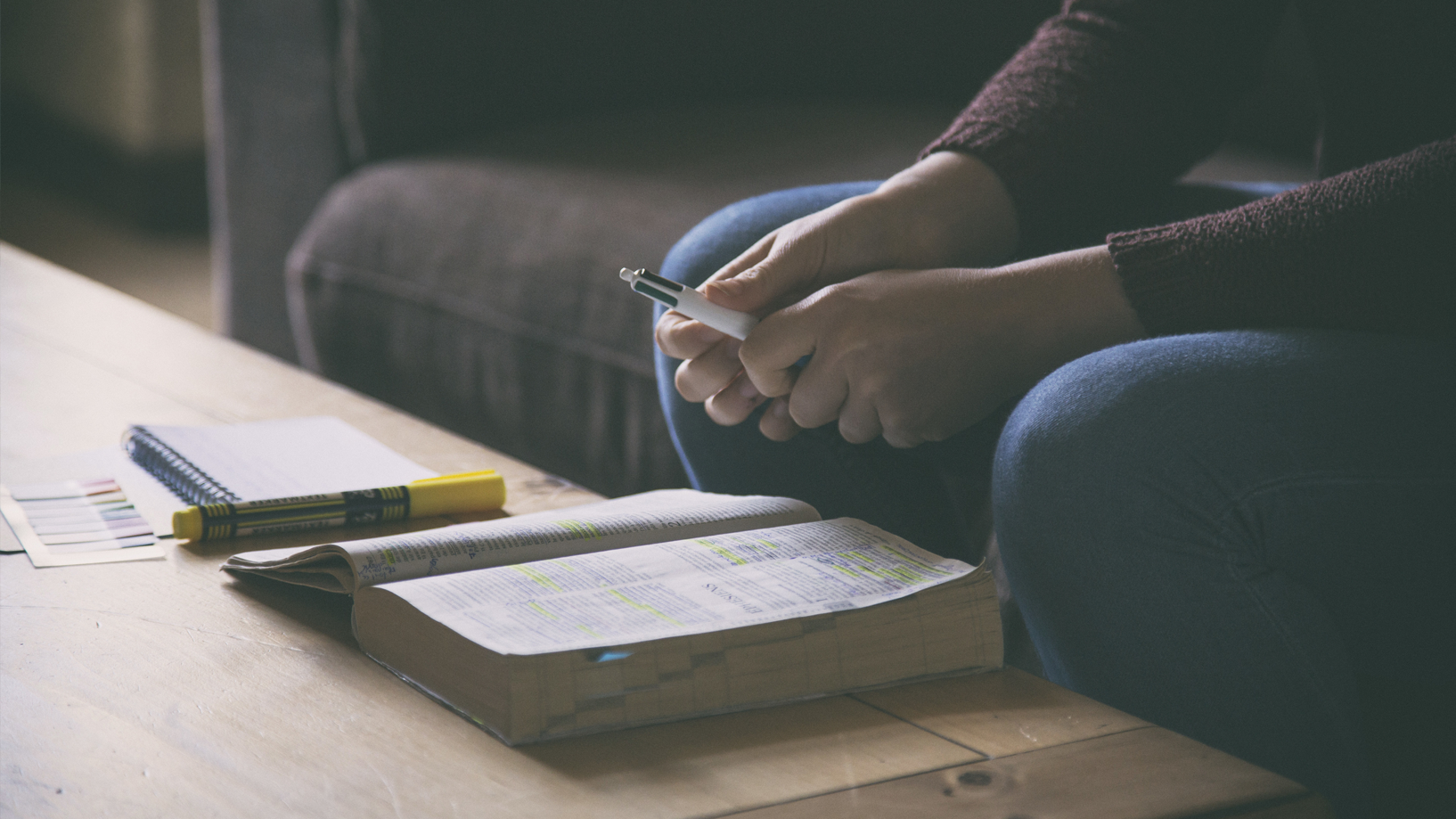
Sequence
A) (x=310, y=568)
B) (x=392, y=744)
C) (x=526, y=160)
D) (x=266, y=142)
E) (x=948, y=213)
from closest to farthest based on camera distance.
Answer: (x=392, y=744)
(x=310, y=568)
(x=948, y=213)
(x=526, y=160)
(x=266, y=142)

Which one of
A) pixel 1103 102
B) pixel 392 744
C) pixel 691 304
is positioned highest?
pixel 1103 102

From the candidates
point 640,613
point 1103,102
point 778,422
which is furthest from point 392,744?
point 1103,102

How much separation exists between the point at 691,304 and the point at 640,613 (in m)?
0.20

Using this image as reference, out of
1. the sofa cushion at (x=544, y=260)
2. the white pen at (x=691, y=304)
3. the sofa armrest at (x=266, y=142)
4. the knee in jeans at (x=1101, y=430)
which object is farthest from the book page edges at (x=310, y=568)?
the sofa armrest at (x=266, y=142)

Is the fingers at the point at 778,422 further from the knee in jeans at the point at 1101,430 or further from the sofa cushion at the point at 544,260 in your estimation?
the sofa cushion at the point at 544,260

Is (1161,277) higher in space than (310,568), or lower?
higher

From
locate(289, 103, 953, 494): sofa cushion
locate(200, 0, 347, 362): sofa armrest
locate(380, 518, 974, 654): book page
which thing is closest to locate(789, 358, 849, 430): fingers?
locate(380, 518, 974, 654): book page

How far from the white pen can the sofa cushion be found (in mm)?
437

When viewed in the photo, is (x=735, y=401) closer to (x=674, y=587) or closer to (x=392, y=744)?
(x=674, y=587)

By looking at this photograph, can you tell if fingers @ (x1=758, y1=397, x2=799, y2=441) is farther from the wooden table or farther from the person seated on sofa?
the wooden table

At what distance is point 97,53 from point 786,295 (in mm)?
3000

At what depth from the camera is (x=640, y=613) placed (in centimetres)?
44

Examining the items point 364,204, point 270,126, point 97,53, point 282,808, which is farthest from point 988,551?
point 97,53

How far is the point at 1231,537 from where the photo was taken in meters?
0.50
